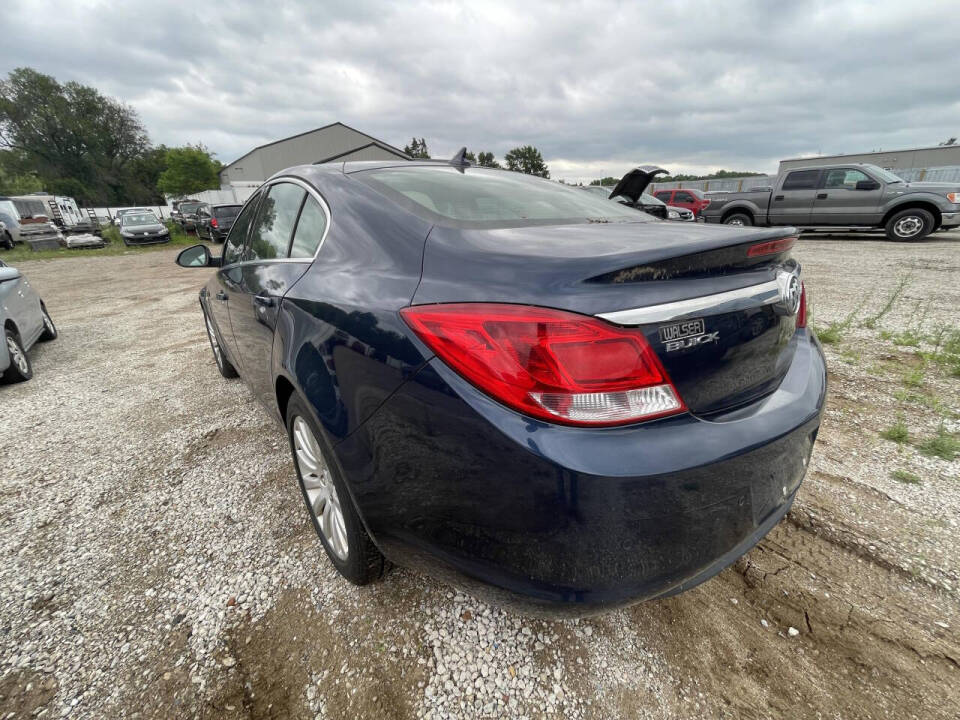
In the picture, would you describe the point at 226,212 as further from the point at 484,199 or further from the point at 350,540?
the point at 350,540

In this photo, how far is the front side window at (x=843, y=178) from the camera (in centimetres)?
1026

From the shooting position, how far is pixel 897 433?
97.1 inches

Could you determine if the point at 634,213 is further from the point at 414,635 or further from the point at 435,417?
the point at 414,635

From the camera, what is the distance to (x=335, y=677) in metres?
1.39

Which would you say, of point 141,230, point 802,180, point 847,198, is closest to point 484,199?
point 847,198

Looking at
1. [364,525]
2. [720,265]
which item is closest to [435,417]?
[364,525]

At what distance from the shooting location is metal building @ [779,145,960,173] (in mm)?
26234

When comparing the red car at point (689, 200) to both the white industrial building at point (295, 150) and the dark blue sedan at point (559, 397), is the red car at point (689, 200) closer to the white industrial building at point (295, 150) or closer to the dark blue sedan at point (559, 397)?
the dark blue sedan at point (559, 397)

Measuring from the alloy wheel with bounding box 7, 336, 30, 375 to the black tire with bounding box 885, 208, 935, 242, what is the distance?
15664mm

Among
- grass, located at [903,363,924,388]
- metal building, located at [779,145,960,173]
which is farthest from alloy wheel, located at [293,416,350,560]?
metal building, located at [779,145,960,173]

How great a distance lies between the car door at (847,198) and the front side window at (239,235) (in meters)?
13.2

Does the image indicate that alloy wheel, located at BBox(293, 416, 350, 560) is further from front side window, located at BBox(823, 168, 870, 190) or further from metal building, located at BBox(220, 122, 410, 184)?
metal building, located at BBox(220, 122, 410, 184)

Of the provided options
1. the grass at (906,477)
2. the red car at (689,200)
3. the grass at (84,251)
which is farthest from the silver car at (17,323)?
the red car at (689,200)

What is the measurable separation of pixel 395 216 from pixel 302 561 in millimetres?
1487
